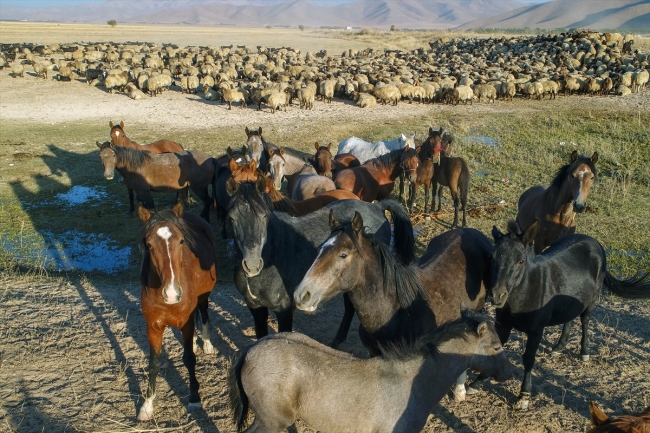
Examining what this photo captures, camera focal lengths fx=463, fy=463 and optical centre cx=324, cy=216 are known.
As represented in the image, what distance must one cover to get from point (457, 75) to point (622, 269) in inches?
881

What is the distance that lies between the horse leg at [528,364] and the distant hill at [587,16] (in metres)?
145

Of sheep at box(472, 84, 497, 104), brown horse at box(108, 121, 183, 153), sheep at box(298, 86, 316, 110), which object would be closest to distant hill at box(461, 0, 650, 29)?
sheep at box(472, 84, 497, 104)

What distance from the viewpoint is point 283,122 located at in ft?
62.1

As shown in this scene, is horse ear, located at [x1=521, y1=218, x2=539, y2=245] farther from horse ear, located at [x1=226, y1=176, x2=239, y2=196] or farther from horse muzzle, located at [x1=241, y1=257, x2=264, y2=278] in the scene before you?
horse ear, located at [x1=226, y1=176, x2=239, y2=196]

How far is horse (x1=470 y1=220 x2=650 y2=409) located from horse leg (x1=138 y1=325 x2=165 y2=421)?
2884 mm

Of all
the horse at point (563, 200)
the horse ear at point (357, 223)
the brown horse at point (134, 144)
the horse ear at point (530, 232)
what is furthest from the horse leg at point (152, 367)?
the brown horse at point (134, 144)

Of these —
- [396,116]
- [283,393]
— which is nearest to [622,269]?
[283,393]

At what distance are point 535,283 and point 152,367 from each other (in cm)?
367

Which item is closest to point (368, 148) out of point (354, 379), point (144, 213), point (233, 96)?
point (144, 213)

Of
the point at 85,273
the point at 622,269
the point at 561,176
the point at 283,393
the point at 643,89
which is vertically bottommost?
the point at 85,273

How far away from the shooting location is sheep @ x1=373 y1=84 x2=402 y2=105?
22.2 m

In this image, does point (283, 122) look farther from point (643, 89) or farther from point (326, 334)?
point (643, 89)

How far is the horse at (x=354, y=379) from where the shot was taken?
10.4 feet

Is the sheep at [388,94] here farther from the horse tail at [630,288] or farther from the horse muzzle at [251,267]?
the horse muzzle at [251,267]
